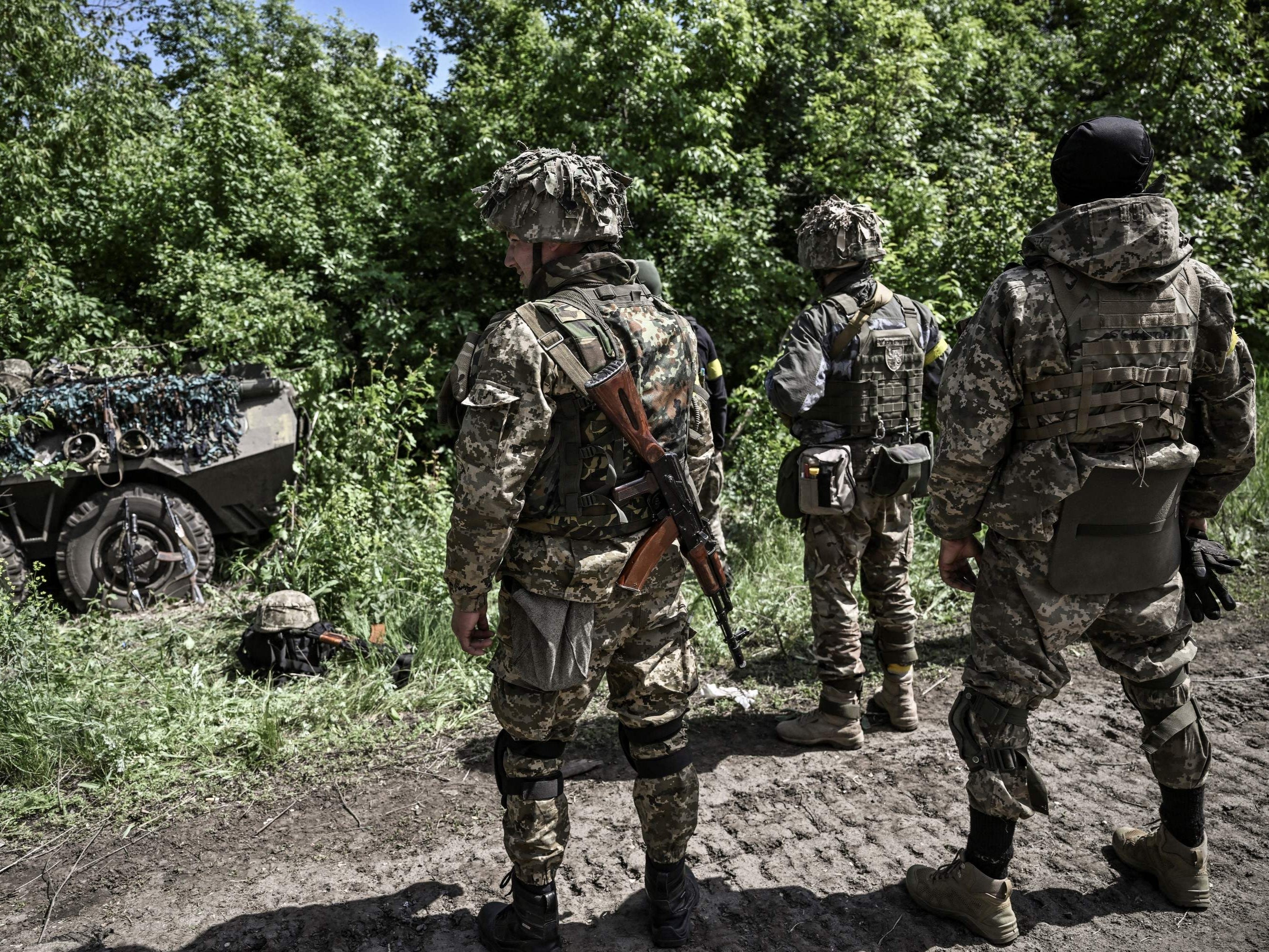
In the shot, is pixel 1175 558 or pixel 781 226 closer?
pixel 1175 558

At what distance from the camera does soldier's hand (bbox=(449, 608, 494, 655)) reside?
2.53 meters

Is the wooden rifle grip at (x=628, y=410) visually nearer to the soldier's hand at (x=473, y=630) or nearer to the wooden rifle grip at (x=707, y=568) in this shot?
the wooden rifle grip at (x=707, y=568)

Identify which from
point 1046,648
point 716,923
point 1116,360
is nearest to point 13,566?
point 716,923

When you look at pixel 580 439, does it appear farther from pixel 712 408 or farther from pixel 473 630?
pixel 712 408

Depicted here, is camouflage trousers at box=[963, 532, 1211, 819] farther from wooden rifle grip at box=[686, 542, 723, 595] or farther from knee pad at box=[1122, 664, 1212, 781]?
wooden rifle grip at box=[686, 542, 723, 595]

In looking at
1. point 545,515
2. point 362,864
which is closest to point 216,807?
point 362,864

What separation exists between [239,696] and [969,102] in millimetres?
10732

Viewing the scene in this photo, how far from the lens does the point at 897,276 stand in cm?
705

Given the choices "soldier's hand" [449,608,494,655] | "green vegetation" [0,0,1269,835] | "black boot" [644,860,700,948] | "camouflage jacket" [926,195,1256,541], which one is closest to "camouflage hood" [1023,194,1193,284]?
"camouflage jacket" [926,195,1256,541]

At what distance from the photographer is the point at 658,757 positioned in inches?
106

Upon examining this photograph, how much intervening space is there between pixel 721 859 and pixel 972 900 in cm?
84

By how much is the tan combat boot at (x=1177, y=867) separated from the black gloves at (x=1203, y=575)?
70 cm

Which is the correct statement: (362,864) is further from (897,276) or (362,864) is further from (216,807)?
(897,276)

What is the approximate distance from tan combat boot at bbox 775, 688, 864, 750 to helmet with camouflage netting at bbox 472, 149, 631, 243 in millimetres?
2346
